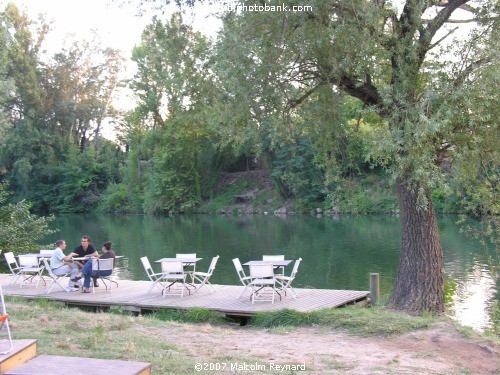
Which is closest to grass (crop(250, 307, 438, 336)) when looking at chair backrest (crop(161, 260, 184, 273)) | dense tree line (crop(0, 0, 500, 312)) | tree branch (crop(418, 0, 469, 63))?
dense tree line (crop(0, 0, 500, 312))

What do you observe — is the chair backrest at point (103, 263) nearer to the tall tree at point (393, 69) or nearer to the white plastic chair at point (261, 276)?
the white plastic chair at point (261, 276)

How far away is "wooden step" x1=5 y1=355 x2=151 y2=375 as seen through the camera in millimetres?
3572

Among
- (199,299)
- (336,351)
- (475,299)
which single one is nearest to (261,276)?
(199,299)

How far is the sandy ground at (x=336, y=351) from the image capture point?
5961 mm

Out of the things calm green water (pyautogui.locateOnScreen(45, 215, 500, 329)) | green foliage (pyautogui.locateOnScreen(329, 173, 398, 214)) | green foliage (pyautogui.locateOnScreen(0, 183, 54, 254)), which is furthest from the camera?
green foliage (pyautogui.locateOnScreen(329, 173, 398, 214))

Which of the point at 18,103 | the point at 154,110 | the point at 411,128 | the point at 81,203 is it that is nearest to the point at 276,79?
the point at 411,128

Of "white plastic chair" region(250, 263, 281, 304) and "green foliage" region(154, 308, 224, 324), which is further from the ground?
"white plastic chair" region(250, 263, 281, 304)

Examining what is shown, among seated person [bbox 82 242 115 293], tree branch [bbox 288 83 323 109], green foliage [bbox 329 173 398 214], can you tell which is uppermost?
tree branch [bbox 288 83 323 109]

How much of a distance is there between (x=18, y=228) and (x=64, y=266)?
6.18 metres

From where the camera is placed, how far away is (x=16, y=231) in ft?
56.5

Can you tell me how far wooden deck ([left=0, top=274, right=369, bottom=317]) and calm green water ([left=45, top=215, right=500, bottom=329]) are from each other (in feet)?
10.3

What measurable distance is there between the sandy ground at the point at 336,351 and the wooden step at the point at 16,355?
1.80 meters

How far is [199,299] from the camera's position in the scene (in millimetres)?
11328

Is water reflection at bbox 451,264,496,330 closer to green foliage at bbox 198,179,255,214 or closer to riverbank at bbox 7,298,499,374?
riverbank at bbox 7,298,499,374
